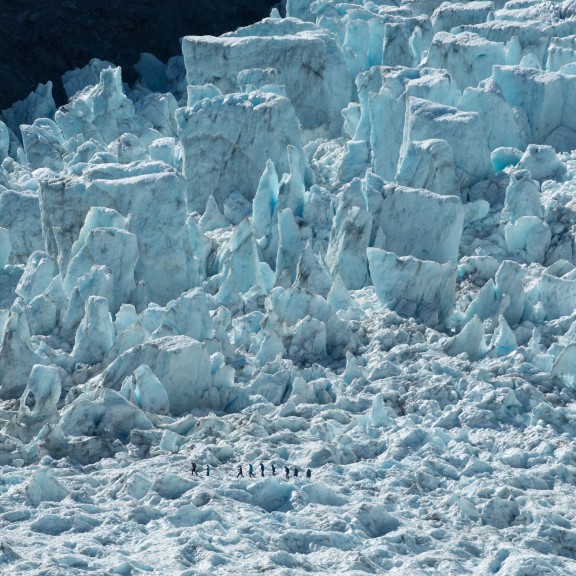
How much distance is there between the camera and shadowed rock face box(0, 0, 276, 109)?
3581 cm

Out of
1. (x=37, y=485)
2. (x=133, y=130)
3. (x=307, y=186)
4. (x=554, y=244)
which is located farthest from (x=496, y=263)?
(x=133, y=130)

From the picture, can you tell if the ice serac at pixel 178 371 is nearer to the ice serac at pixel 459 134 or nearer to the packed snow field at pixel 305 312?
the packed snow field at pixel 305 312

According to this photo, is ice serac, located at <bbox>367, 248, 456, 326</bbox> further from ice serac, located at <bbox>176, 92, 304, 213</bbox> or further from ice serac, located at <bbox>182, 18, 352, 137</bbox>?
ice serac, located at <bbox>182, 18, 352, 137</bbox>

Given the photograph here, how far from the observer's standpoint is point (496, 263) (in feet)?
71.9

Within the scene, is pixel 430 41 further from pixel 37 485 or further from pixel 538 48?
pixel 37 485

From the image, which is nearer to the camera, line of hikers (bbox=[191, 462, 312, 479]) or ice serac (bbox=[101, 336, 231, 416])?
line of hikers (bbox=[191, 462, 312, 479])

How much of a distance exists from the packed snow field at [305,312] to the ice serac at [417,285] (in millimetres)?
31

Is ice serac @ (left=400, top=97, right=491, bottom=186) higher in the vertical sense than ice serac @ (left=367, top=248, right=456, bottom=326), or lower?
higher

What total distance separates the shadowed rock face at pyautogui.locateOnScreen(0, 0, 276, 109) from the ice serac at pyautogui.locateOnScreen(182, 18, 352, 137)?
259 inches

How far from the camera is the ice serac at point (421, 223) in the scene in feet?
73.5

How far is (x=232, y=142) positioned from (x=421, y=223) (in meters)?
4.37

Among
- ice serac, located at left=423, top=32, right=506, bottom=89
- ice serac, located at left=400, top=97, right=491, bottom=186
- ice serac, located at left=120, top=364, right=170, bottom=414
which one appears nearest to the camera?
ice serac, located at left=120, top=364, right=170, bottom=414

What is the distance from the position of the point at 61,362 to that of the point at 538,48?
13.4 m

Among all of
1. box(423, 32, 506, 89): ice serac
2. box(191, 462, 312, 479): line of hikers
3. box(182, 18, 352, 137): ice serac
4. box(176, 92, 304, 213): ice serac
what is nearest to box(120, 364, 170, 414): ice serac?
box(191, 462, 312, 479): line of hikers
